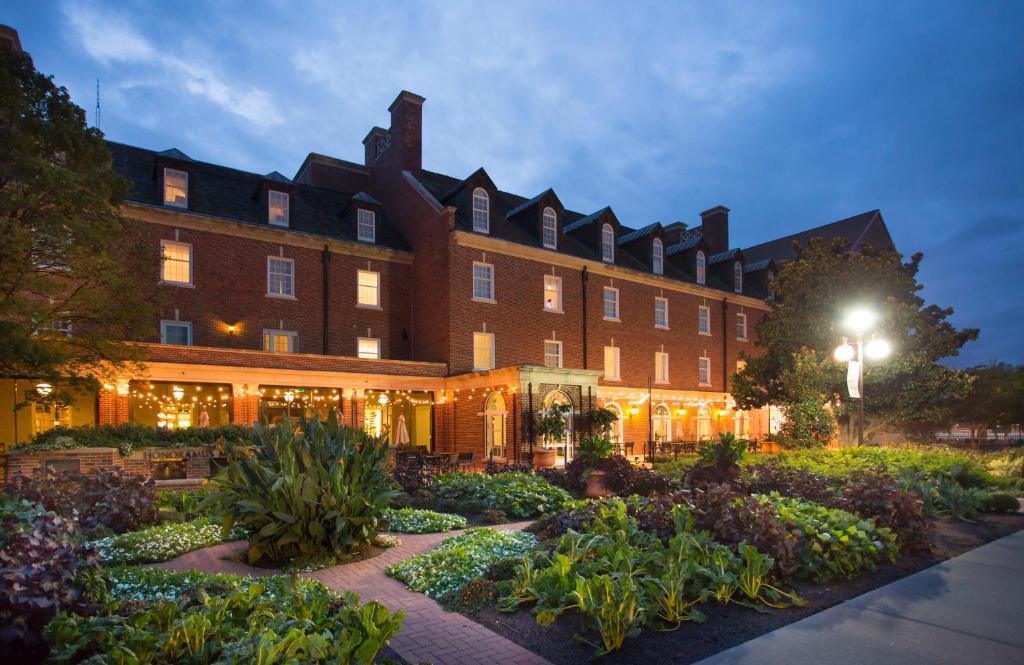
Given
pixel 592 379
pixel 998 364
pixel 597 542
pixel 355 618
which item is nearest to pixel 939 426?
pixel 998 364

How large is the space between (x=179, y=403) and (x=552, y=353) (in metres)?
15.7

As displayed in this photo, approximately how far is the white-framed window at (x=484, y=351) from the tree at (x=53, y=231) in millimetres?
13115

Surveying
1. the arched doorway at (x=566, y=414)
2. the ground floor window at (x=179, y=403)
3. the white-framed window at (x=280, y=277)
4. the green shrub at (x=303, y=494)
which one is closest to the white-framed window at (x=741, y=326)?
the arched doorway at (x=566, y=414)

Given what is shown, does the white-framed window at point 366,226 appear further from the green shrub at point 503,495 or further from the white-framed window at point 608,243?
the green shrub at point 503,495

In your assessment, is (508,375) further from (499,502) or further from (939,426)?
(939,426)

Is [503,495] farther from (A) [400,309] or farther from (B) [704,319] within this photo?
(B) [704,319]

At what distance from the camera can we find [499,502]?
1120cm

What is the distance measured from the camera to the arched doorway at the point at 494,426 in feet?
79.2

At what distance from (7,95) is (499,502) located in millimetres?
13742

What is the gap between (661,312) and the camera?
33906mm

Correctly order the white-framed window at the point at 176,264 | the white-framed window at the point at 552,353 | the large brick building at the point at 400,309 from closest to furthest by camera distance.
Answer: the white-framed window at the point at 176,264 → the large brick building at the point at 400,309 → the white-framed window at the point at 552,353

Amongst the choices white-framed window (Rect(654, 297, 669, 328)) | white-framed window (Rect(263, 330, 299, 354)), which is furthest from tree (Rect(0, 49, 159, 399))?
white-framed window (Rect(654, 297, 669, 328))

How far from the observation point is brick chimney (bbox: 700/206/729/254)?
42406mm

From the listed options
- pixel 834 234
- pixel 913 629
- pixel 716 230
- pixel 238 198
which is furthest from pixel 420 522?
pixel 834 234
